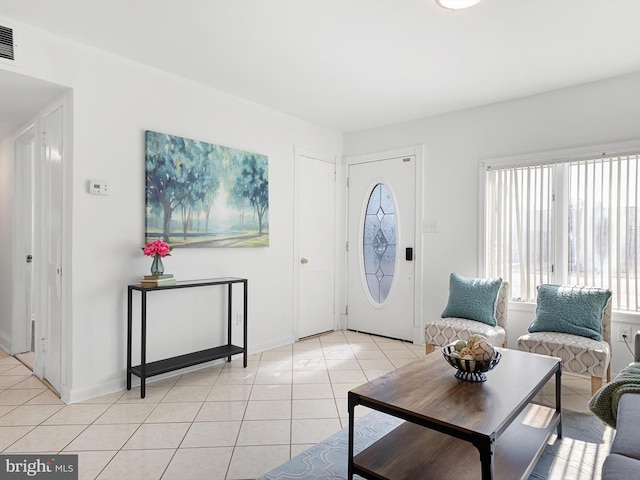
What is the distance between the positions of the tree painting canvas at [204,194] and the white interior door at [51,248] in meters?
0.62

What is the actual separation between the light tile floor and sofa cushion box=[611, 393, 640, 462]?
43.4 inches

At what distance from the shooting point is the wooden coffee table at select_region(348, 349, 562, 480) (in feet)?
5.34

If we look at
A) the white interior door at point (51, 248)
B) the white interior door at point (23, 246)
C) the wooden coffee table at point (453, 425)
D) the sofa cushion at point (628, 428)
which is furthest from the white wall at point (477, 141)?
the white interior door at point (23, 246)

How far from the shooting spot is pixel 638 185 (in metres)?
3.25

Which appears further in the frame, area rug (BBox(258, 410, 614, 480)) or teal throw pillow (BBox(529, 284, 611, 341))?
teal throw pillow (BBox(529, 284, 611, 341))

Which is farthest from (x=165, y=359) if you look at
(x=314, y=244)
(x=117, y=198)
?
(x=314, y=244)

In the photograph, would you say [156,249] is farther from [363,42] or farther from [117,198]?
[363,42]

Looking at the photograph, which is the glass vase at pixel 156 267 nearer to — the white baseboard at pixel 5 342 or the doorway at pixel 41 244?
the doorway at pixel 41 244

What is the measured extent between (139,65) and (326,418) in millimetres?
2999

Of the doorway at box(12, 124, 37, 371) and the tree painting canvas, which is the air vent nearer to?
the tree painting canvas

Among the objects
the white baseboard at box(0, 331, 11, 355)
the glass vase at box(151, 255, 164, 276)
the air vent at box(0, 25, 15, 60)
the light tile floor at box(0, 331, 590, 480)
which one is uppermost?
the air vent at box(0, 25, 15, 60)

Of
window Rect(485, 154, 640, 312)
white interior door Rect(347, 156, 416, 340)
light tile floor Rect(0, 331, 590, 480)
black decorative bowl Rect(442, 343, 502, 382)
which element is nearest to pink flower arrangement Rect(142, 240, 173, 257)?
light tile floor Rect(0, 331, 590, 480)

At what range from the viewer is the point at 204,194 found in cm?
354

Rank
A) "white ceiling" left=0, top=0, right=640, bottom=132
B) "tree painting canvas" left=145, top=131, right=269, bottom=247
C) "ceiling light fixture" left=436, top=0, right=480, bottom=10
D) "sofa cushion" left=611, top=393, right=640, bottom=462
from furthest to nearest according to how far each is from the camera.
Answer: "tree painting canvas" left=145, top=131, right=269, bottom=247 < "white ceiling" left=0, top=0, right=640, bottom=132 < "ceiling light fixture" left=436, top=0, right=480, bottom=10 < "sofa cushion" left=611, top=393, right=640, bottom=462
